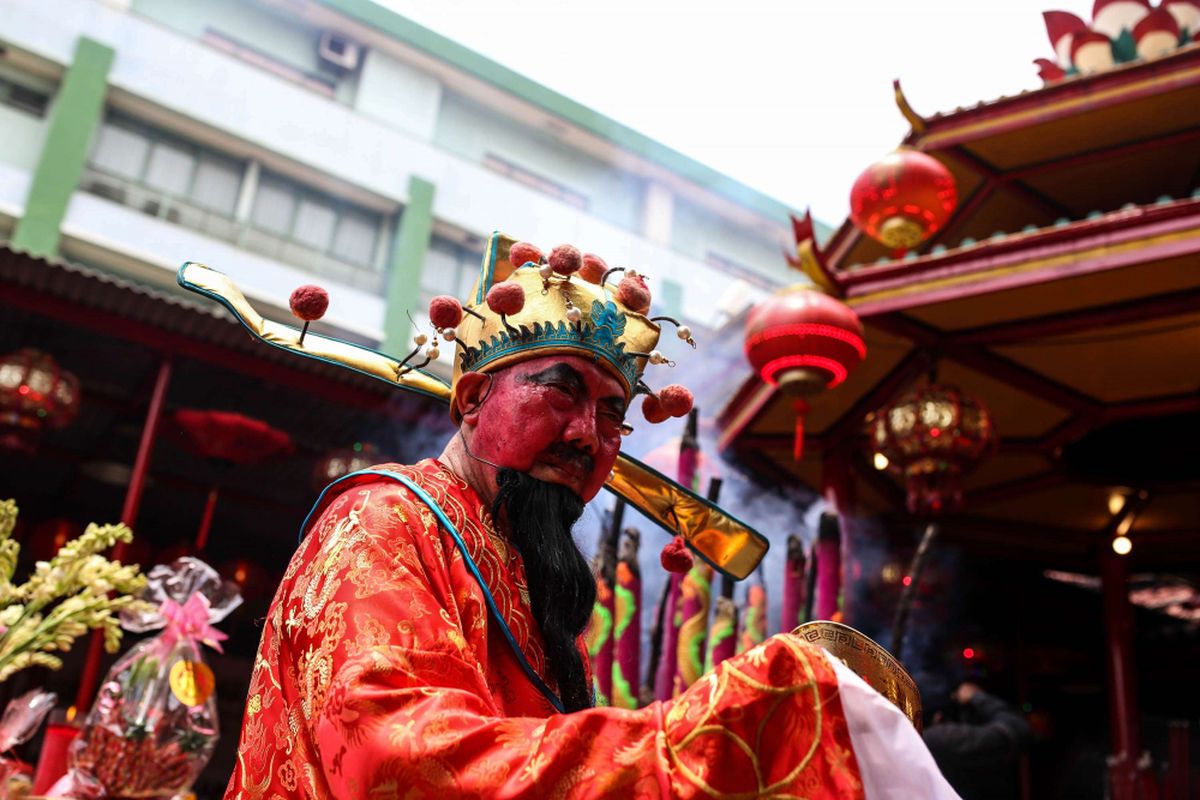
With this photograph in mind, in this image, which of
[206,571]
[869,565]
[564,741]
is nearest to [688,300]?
[869,565]

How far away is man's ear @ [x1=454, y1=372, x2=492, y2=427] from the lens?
2.01 metres

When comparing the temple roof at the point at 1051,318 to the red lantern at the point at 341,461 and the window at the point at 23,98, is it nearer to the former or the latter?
the red lantern at the point at 341,461

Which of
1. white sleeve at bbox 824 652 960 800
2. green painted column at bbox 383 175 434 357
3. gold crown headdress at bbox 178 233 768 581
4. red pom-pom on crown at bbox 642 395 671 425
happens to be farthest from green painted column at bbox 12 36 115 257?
white sleeve at bbox 824 652 960 800

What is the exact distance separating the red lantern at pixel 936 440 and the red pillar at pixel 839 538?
60cm

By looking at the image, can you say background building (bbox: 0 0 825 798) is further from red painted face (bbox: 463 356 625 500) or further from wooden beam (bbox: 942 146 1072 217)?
red painted face (bbox: 463 356 625 500)

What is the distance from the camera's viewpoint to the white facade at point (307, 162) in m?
13.5

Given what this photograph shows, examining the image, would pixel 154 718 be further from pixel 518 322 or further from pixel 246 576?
pixel 246 576

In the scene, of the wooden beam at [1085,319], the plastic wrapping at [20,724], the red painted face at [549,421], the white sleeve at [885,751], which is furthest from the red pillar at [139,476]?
the wooden beam at [1085,319]

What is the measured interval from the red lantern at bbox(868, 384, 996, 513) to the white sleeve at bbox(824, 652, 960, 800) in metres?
4.53

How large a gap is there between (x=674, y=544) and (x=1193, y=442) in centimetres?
676

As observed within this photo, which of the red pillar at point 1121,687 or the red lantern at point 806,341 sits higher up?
the red lantern at point 806,341

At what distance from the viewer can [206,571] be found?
3.82 metres

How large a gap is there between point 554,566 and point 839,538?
429 cm

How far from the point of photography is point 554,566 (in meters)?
1.88
